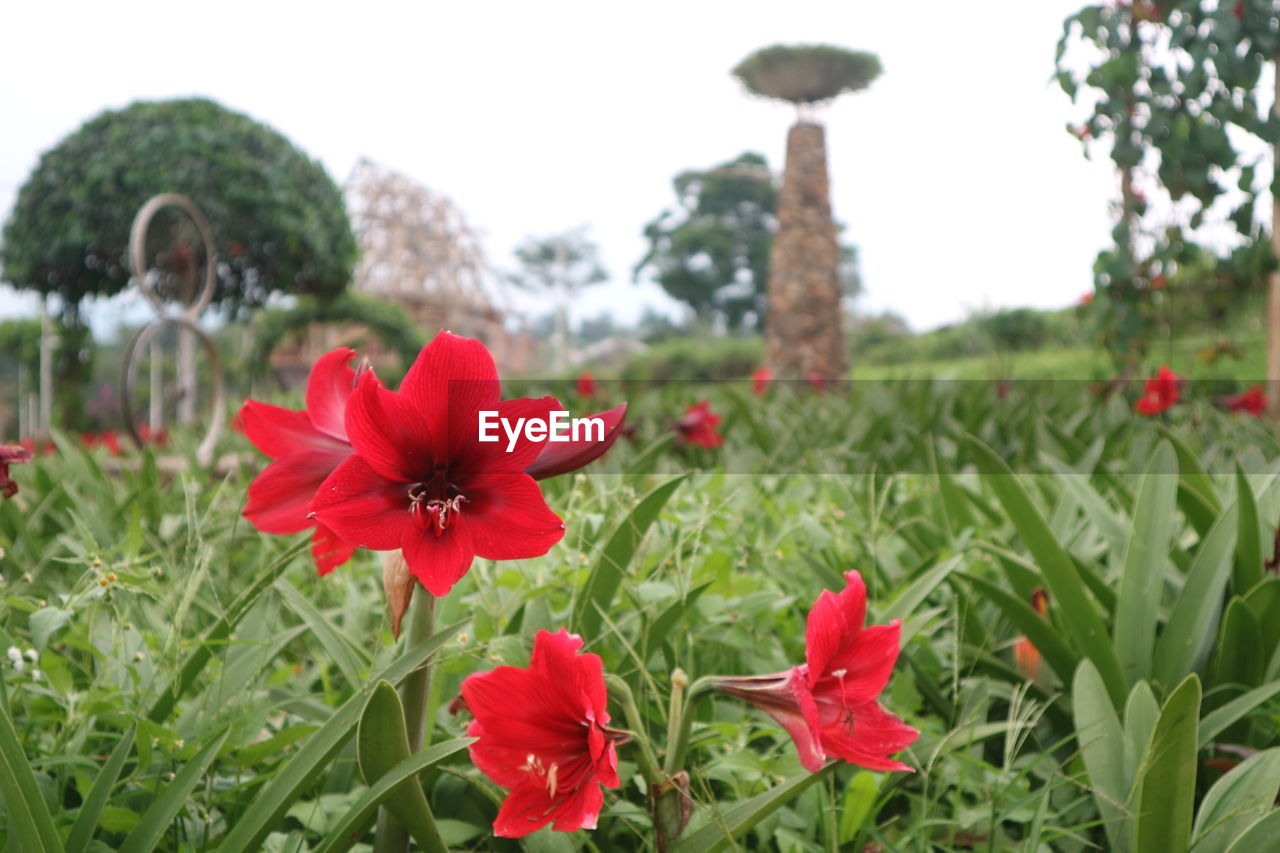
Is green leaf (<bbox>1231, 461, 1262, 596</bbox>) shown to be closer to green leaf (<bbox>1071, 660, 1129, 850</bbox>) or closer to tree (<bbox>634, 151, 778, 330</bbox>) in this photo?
green leaf (<bbox>1071, 660, 1129, 850</bbox>)

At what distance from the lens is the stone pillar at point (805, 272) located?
889 cm

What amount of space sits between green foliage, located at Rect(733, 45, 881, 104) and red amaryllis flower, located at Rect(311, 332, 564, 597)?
11.9 m

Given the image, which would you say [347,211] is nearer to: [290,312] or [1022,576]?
[290,312]

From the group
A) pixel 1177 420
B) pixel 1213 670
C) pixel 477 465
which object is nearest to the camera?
pixel 477 465

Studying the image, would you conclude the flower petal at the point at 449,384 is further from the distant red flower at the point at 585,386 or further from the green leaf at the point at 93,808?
A: the distant red flower at the point at 585,386

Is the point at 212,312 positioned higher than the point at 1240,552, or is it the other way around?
the point at 212,312

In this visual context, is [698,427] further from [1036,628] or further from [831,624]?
[831,624]

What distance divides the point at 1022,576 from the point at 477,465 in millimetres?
907

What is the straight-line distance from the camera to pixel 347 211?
306 inches

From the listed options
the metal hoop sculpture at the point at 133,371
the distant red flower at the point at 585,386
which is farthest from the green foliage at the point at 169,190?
the distant red flower at the point at 585,386

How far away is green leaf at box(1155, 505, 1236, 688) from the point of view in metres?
1.13

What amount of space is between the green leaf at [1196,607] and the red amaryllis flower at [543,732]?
814 millimetres

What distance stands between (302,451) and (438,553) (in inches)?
8.9

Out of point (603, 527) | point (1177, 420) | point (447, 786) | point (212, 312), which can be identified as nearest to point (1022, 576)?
point (603, 527)
